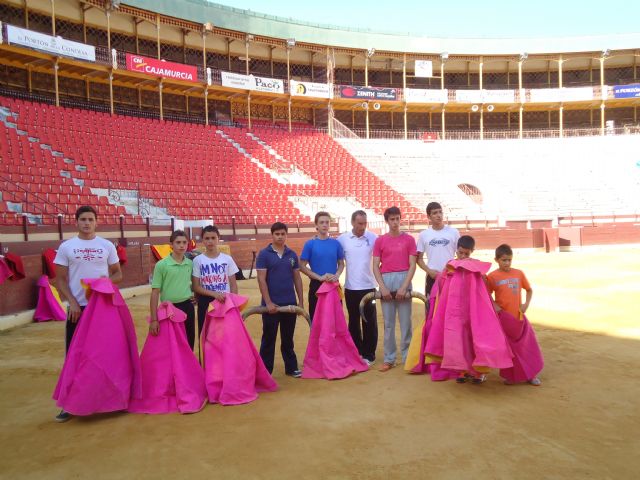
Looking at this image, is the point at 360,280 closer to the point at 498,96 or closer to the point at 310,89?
the point at 310,89

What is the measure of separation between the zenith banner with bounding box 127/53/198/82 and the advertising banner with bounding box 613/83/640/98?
24117mm

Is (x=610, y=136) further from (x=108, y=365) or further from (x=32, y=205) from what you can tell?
(x=108, y=365)

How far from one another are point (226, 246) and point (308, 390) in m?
10.8

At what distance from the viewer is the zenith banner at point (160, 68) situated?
77.8ft

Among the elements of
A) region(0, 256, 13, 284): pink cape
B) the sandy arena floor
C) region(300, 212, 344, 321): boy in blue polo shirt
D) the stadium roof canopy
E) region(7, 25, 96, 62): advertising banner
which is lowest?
the sandy arena floor

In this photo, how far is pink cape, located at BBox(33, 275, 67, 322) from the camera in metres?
8.91

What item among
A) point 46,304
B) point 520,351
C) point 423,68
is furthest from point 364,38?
point 520,351

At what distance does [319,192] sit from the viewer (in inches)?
952

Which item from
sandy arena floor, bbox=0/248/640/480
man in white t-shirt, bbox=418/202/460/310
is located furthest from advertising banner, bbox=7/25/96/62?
man in white t-shirt, bbox=418/202/460/310

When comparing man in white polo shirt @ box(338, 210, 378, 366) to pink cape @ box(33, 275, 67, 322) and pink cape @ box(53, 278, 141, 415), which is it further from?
pink cape @ box(33, 275, 67, 322)

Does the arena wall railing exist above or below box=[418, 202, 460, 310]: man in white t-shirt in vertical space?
above

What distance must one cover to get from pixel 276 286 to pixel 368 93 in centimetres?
2737

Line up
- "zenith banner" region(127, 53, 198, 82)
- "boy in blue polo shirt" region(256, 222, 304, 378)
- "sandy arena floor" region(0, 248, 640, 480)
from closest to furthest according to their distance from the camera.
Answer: "sandy arena floor" region(0, 248, 640, 480)
"boy in blue polo shirt" region(256, 222, 304, 378)
"zenith banner" region(127, 53, 198, 82)

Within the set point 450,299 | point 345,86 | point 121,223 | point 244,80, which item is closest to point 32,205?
point 121,223
